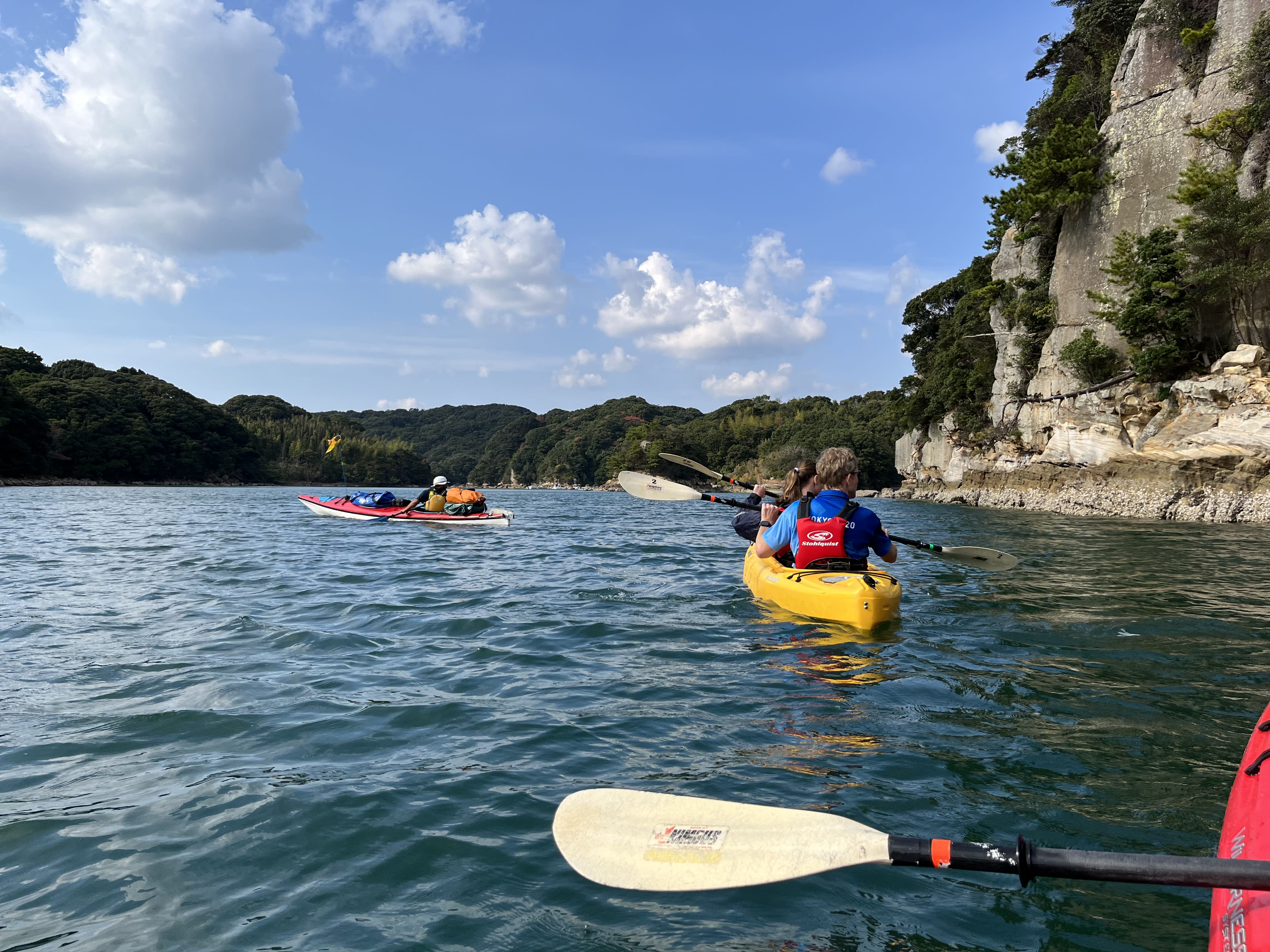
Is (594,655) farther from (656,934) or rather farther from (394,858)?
(656,934)

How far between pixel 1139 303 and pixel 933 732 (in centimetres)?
2846

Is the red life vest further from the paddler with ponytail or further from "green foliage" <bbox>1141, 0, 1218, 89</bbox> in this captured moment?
"green foliage" <bbox>1141, 0, 1218, 89</bbox>

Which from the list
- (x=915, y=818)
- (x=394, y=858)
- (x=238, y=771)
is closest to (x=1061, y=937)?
(x=915, y=818)

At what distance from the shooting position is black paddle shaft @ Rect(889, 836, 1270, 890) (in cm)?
177

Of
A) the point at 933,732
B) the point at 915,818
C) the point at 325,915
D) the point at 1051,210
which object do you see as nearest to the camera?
the point at 325,915

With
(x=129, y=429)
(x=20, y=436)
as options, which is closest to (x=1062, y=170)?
(x=20, y=436)

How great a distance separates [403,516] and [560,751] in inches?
678

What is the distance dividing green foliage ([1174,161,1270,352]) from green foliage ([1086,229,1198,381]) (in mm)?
525

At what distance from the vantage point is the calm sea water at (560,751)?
2.38 metres

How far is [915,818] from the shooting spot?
9.80 feet

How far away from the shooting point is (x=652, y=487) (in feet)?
40.3

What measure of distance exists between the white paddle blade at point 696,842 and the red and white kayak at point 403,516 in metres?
16.8

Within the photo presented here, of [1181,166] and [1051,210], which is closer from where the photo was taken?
[1181,166]

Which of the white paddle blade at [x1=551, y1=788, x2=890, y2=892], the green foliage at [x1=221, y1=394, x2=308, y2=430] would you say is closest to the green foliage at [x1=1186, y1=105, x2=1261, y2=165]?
the white paddle blade at [x1=551, y1=788, x2=890, y2=892]
